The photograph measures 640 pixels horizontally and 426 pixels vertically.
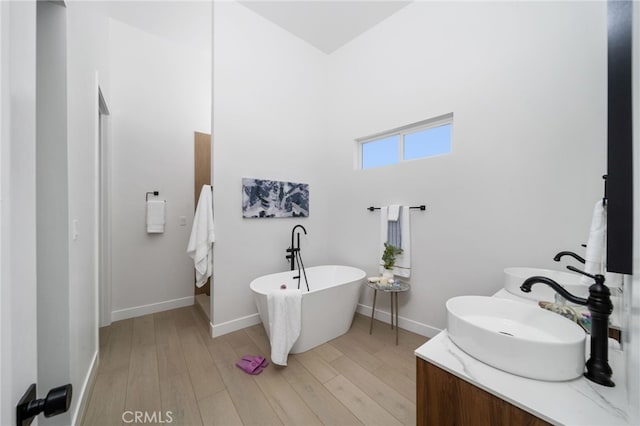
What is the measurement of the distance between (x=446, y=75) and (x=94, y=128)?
3.04m

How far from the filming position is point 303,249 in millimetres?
3191

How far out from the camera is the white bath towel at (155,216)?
288 centimetres

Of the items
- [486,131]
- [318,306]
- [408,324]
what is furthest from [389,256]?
[486,131]

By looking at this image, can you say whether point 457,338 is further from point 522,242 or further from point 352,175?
point 352,175

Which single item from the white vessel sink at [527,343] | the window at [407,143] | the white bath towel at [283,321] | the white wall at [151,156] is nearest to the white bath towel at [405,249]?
the window at [407,143]

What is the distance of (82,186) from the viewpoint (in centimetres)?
150

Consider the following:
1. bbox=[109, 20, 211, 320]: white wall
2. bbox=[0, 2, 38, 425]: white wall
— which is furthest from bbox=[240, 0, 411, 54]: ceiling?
bbox=[0, 2, 38, 425]: white wall

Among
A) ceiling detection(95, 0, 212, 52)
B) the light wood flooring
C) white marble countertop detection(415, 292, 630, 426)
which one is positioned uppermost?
ceiling detection(95, 0, 212, 52)

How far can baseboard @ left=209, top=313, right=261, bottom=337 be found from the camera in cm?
244

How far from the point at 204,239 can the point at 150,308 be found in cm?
135

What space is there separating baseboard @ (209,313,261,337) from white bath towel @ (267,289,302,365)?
75cm

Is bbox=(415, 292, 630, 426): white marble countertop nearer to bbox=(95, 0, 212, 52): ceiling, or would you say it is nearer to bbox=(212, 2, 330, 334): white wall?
Answer: bbox=(212, 2, 330, 334): white wall

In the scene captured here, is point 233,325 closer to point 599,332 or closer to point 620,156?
point 599,332

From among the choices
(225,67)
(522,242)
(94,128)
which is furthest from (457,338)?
(225,67)
